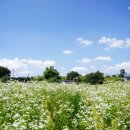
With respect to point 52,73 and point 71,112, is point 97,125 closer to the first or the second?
point 71,112

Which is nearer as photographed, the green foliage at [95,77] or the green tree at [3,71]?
the green foliage at [95,77]

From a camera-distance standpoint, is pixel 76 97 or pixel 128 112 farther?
pixel 76 97

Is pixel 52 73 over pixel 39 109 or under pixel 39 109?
over

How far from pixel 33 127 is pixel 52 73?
32396mm

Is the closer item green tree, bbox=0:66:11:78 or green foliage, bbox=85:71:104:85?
green foliage, bbox=85:71:104:85

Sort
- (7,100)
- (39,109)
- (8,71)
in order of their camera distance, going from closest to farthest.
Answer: (39,109)
(7,100)
(8,71)

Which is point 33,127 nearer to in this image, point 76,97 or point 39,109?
point 39,109

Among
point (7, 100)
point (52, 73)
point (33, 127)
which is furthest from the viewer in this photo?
point (52, 73)

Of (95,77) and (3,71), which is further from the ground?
(3,71)

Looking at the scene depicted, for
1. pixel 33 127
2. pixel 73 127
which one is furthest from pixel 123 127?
pixel 33 127

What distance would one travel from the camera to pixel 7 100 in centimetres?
1137

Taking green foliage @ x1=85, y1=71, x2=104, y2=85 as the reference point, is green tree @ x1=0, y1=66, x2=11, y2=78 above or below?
above

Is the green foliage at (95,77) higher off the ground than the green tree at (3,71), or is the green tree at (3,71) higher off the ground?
the green tree at (3,71)

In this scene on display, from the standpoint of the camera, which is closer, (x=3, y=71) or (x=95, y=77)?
(x=95, y=77)
